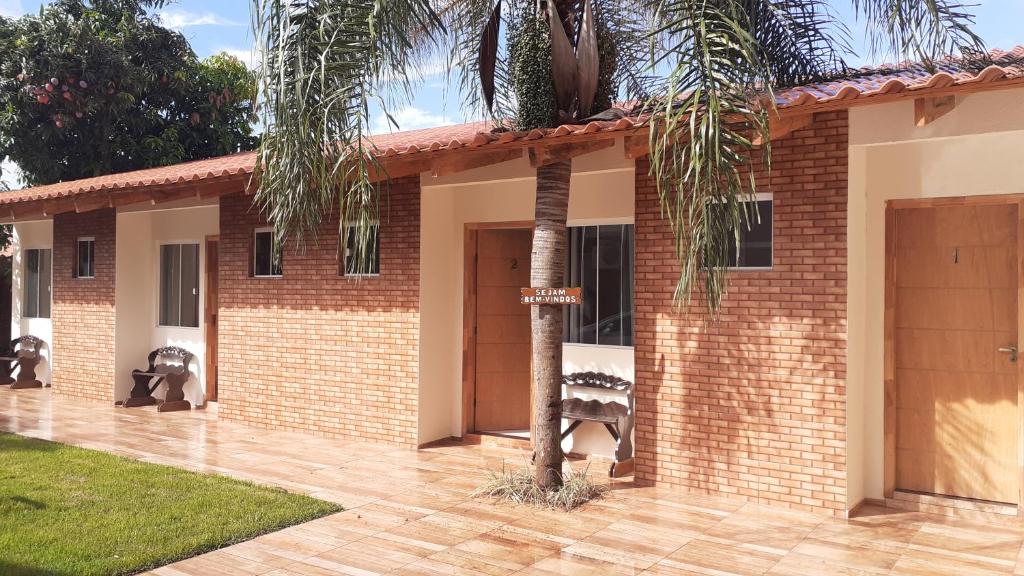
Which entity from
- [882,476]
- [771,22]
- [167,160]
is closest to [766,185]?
[771,22]

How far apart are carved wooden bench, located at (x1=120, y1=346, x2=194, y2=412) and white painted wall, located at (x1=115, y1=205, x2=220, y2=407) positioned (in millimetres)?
112

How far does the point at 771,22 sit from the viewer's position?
22.3 ft

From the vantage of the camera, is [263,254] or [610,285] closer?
[610,285]

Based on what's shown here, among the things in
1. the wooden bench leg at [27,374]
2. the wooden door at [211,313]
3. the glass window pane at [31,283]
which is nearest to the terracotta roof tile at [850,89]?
the wooden door at [211,313]

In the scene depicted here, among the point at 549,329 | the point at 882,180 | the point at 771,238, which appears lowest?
the point at 549,329

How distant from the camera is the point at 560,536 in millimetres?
5594

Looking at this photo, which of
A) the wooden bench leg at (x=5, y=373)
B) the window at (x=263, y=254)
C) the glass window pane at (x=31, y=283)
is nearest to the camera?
the window at (x=263, y=254)

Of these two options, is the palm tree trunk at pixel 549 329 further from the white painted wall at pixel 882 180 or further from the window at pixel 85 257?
the window at pixel 85 257

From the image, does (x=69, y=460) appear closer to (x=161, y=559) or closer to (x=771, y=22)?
(x=161, y=559)

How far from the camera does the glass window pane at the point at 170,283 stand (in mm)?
11906

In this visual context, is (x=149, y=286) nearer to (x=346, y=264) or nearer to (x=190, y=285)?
(x=190, y=285)

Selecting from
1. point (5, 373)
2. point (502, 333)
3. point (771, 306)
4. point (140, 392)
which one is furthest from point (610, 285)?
point (5, 373)

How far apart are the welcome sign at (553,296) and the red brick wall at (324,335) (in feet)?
8.10

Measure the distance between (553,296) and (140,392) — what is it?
7667mm
